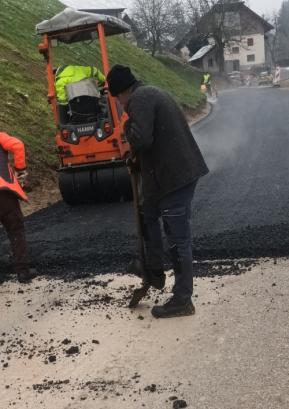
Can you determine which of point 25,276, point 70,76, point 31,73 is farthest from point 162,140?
point 31,73

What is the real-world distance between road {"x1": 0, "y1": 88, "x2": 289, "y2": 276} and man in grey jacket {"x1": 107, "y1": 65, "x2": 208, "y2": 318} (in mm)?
1229

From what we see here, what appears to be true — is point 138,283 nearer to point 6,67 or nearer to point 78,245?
point 78,245

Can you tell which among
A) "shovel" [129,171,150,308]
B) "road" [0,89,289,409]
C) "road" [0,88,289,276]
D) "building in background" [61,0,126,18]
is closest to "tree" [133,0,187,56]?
"building in background" [61,0,126,18]

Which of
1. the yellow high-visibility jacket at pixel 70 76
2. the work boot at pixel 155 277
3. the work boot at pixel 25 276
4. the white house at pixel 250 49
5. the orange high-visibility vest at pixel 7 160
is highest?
the yellow high-visibility jacket at pixel 70 76

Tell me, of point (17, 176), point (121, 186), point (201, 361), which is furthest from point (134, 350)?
point (121, 186)

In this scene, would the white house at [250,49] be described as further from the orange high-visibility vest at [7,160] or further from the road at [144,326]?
the orange high-visibility vest at [7,160]

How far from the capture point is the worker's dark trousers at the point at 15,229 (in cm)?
502

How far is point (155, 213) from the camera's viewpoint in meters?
4.09

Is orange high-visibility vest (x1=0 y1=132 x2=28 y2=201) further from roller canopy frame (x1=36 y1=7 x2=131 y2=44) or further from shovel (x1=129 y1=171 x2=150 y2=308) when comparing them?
roller canopy frame (x1=36 y1=7 x2=131 y2=44)

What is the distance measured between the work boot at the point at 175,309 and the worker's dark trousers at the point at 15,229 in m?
1.68

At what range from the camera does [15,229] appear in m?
5.10

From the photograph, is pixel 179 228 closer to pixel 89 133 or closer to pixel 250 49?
pixel 89 133

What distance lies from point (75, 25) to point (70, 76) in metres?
0.72

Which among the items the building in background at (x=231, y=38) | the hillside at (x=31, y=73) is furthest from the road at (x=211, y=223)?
the building in background at (x=231, y=38)
